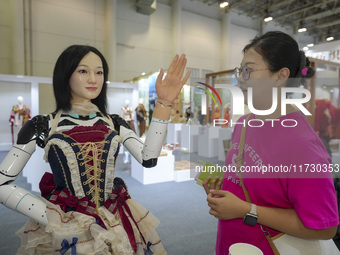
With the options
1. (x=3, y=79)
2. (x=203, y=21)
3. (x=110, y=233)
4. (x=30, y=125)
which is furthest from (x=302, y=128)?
(x=203, y=21)

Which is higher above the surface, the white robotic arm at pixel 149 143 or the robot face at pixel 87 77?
the robot face at pixel 87 77

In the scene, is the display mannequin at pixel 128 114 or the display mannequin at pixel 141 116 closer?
the display mannequin at pixel 128 114

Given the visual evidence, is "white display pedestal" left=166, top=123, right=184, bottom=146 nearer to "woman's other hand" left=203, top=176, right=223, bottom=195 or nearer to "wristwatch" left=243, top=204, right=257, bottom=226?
"woman's other hand" left=203, top=176, right=223, bottom=195

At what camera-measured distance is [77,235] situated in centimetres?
109

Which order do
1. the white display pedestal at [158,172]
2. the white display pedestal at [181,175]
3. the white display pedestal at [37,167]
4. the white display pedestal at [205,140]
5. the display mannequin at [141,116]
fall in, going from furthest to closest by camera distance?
the display mannequin at [141,116], the white display pedestal at [205,140], the white display pedestal at [181,175], the white display pedestal at [158,172], the white display pedestal at [37,167]

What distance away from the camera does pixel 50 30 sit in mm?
9062

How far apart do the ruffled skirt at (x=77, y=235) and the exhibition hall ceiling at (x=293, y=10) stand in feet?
37.9

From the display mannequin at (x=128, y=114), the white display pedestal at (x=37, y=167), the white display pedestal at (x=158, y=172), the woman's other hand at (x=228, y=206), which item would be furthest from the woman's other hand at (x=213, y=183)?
the display mannequin at (x=128, y=114)

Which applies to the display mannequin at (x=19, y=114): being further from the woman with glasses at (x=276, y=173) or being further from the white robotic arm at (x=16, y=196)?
the woman with glasses at (x=276, y=173)

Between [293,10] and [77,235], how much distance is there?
14325 millimetres

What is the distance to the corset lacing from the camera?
50.5 inches

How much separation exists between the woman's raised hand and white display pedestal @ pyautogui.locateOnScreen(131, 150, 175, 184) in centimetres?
332

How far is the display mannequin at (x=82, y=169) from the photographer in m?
1.12

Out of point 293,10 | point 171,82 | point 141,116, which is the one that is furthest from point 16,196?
point 293,10
